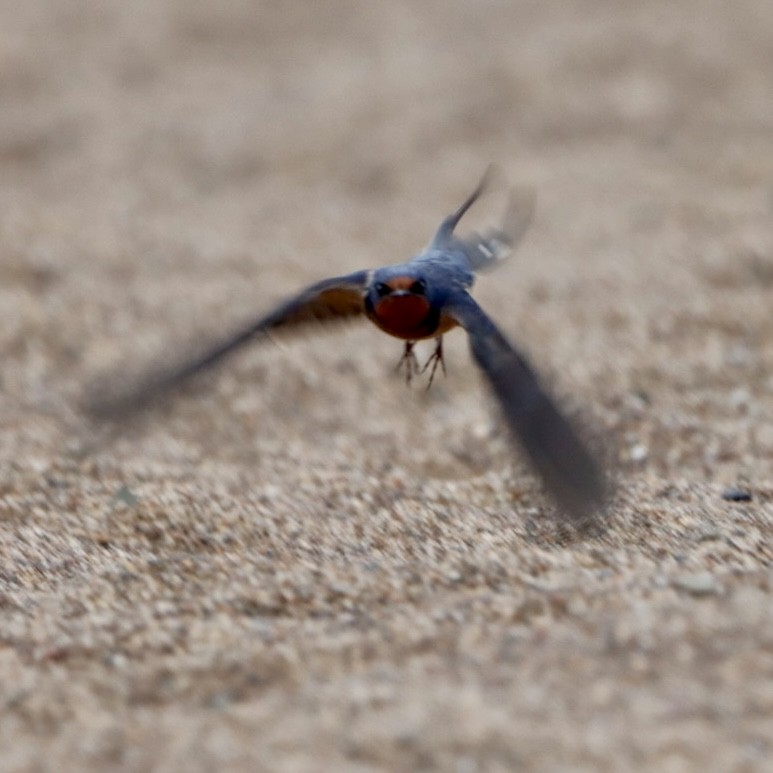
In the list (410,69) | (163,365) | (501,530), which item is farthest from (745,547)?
(410,69)

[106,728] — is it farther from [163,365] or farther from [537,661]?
[163,365]

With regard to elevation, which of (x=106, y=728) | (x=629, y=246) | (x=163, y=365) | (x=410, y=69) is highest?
(x=163, y=365)

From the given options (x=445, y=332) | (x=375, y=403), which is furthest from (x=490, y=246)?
(x=375, y=403)

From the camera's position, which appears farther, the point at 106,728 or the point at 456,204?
the point at 456,204

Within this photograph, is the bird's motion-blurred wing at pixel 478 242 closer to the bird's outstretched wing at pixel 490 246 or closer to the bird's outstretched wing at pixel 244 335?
the bird's outstretched wing at pixel 490 246

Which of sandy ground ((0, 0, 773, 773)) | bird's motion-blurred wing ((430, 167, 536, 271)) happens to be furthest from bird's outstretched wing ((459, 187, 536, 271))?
sandy ground ((0, 0, 773, 773))

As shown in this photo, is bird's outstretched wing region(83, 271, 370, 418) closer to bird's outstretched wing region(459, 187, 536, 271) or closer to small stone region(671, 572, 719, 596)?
bird's outstretched wing region(459, 187, 536, 271)

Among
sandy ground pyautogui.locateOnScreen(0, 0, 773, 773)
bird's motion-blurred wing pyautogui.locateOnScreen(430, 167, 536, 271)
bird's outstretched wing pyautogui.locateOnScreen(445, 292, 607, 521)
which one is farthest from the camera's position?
bird's motion-blurred wing pyautogui.locateOnScreen(430, 167, 536, 271)
